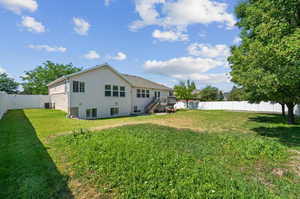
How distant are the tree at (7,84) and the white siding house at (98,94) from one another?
109 feet

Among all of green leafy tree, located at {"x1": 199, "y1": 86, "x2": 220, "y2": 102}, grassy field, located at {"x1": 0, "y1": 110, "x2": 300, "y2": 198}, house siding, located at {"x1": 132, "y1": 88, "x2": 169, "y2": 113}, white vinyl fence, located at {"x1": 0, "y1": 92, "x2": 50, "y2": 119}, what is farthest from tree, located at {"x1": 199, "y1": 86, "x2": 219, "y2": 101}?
white vinyl fence, located at {"x1": 0, "y1": 92, "x2": 50, "y2": 119}

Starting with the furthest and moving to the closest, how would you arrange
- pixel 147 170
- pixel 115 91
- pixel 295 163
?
pixel 115 91 < pixel 295 163 < pixel 147 170

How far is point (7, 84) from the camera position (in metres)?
39.0

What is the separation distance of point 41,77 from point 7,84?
1469 cm

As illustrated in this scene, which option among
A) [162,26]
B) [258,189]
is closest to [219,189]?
[258,189]

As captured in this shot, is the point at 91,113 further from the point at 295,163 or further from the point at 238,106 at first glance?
the point at 238,106

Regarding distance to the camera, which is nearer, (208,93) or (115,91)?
(115,91)

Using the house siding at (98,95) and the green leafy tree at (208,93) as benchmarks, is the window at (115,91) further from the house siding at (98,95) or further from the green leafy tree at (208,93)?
the green leafy tree at (208,93)

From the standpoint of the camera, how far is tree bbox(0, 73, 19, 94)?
38084mm

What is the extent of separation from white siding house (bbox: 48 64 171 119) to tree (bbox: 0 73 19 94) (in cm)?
3325

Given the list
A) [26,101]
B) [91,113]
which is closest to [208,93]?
[91,113]

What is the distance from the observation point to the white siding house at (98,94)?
47.2 feet

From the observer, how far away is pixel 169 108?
2275cm

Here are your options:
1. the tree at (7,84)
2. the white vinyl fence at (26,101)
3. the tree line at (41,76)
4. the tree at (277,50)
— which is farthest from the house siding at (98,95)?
the tree at (7,84)
